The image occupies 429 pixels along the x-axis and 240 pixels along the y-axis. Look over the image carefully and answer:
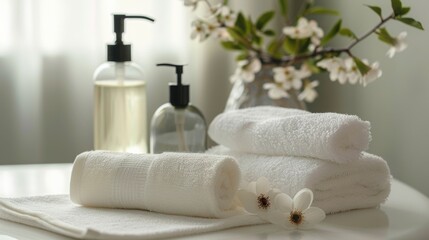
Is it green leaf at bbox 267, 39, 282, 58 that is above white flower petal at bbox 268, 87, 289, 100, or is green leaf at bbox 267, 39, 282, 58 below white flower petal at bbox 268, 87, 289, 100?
above

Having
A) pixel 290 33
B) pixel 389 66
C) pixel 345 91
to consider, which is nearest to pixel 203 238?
pixel 290 33

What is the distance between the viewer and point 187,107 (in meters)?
1.37

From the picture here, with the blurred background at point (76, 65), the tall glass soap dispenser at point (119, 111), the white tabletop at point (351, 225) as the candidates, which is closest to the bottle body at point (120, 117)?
the tall glass soap dispenser at point (119, 111)

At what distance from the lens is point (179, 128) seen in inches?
53.9

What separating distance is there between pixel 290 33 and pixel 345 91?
453mm

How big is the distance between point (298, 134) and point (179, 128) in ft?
1.03

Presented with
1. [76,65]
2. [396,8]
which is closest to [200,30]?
[396,8]

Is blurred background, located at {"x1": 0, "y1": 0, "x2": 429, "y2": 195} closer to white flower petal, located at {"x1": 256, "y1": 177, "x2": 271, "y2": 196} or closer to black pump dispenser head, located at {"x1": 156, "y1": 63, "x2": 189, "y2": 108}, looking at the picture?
black pump dispenser head, located at {"x1": 156, "y1": 63, "x2": 189, "y2": 108}

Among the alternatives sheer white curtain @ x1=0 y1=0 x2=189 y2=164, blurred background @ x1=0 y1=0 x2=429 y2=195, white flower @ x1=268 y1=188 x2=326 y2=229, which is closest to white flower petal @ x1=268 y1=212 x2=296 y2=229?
white flower @ x1=268 y1=188 x2=326 y2=229

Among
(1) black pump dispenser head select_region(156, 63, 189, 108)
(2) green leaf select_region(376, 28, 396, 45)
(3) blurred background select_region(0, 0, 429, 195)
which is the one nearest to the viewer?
(1) black pump dispenser head select_region(156, 63, 189, 108)

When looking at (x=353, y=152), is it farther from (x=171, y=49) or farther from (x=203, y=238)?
(x=171, y=49)

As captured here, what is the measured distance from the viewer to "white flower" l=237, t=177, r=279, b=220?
1015 millimetres

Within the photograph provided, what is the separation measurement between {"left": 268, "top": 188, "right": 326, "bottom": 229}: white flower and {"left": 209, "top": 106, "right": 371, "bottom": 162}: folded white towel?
3.2 inches

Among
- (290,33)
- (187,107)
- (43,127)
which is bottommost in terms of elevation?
(43,127)
